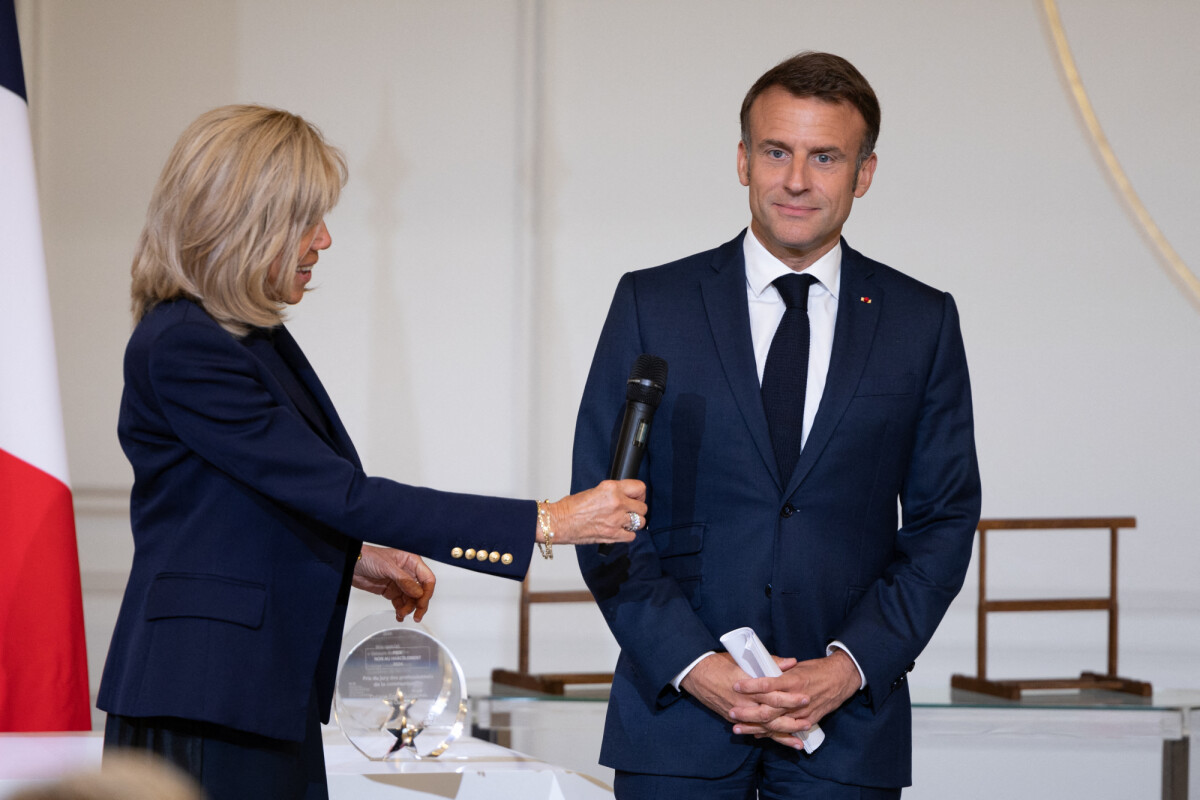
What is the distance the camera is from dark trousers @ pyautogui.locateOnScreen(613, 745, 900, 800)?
1.88 m

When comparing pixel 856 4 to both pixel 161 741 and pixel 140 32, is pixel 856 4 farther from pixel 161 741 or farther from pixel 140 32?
pixel 161 741

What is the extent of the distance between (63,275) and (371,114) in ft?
4.09

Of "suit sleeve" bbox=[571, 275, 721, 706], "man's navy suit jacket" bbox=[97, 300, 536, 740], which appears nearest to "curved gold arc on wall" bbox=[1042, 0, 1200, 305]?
"suit sleeve" bbox=[571, 275, 721, 706]

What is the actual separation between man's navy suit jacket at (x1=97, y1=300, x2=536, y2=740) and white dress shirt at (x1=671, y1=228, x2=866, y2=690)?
1.88ft

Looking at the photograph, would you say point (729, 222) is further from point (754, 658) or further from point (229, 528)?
point (229, 528)

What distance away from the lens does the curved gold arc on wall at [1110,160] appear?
15.2 ft

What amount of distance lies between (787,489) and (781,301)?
1.05 feet

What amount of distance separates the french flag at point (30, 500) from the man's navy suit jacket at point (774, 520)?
4.86 feet

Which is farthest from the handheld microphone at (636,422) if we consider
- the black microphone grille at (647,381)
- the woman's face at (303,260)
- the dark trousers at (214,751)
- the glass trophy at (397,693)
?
the glass trophy at (397,693)

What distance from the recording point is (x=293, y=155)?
1730 millimetres

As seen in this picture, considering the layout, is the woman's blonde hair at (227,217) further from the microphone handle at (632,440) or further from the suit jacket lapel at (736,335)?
the suit jacket lapel at (736,335)

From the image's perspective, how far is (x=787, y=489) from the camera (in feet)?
6.34

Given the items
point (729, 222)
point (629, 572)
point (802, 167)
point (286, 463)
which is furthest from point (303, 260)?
point (729, 222)

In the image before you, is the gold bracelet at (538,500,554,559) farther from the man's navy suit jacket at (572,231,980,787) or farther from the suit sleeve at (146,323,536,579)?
the man's navy suit jacket at (572,231,980,787)
